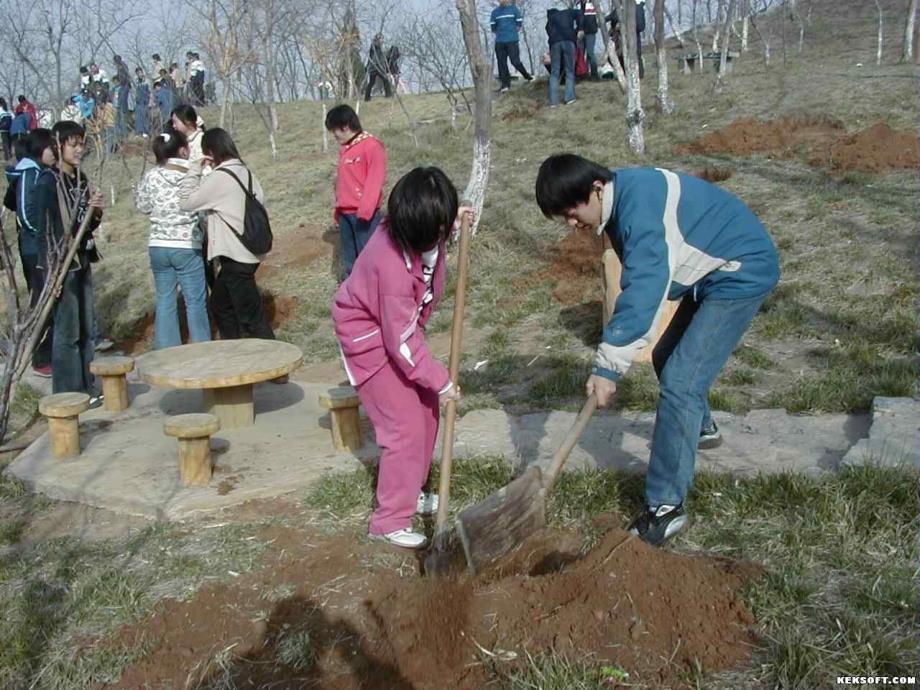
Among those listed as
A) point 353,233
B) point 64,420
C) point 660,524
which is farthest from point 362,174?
point 660,524

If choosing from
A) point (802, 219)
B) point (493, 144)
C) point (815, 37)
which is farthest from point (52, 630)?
point (815, 37)

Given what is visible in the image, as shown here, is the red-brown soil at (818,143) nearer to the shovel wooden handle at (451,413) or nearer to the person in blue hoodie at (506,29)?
the person in blue hoodie at (506,29)

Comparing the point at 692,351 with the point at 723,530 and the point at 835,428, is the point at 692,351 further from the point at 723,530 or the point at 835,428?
the point at 835,428

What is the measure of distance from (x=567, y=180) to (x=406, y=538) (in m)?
1.56

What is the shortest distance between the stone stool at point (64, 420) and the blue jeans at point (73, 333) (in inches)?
33.4

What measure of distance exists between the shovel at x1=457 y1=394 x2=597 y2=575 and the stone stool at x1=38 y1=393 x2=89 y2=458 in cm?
262

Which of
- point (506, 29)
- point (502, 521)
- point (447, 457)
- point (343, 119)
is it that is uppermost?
point (506, 29)

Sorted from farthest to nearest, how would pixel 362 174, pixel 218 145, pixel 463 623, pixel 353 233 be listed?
pixel 353 233 → pixel 362 174 → pixel 218 145 → pixel 463 623

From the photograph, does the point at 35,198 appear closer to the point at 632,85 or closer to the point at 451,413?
the point at 451,413

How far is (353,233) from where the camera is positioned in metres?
7.77

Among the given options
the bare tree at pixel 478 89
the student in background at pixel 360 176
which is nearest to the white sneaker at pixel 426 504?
the student in background at pixel 360 176

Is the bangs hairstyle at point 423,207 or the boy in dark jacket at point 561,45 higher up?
the boy in dark jacket at point 561,45

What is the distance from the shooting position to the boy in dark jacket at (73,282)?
5293 mm

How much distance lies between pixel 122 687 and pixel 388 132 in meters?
15.3
